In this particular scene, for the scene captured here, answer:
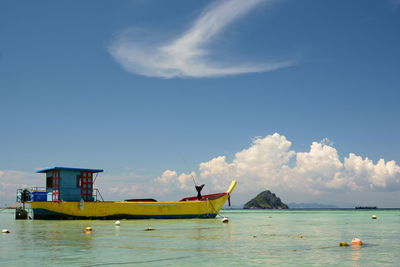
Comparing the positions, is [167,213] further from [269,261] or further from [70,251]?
[269,261]

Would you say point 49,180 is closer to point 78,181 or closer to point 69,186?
point 69,186

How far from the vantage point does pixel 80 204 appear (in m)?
41.7

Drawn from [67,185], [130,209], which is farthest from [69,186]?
[130,209]

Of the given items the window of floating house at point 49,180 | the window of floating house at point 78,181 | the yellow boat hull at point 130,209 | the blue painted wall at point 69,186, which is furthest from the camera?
the window of floating house at point 49,180

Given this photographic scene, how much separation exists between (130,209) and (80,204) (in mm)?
5384

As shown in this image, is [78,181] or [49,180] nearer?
[78,181]

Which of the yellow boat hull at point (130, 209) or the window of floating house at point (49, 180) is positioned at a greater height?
the window of floating house at point (49, 180)

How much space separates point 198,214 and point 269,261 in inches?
1368

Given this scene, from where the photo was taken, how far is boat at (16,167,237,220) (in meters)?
41.3

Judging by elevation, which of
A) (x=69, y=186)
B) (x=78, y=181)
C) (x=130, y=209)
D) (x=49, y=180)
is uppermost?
(x=49, y=180)

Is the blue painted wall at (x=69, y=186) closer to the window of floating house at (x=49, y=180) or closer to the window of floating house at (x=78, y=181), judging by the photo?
the window of floating house at (x=78, y=181)

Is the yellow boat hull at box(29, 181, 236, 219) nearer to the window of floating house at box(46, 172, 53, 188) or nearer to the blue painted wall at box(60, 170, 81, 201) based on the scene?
the blue painted wall at box(60, 170, 81, 201)

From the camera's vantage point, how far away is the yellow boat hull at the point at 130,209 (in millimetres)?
41188

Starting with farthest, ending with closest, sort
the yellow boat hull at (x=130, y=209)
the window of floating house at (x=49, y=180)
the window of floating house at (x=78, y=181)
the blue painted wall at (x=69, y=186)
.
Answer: the window of floating house at (x=49, y=180)
the window of floating house at (x=78, y=181)
the blue painted wall at (x=69, y=186)
the yellow boat hull at (x=130, y=209)
